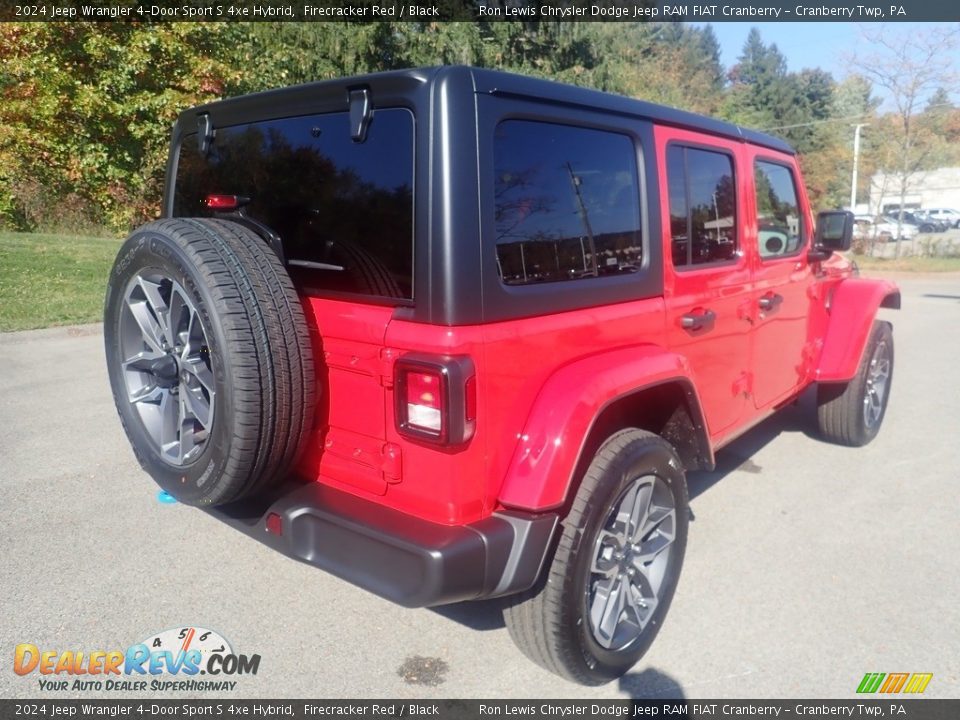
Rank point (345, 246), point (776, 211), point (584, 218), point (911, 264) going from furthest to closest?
point (911, 264), point (776, 211), point (584, 218), point (345, 246)

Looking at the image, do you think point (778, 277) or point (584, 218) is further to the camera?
point (778, 277)

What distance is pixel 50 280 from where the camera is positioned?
37.8 feet

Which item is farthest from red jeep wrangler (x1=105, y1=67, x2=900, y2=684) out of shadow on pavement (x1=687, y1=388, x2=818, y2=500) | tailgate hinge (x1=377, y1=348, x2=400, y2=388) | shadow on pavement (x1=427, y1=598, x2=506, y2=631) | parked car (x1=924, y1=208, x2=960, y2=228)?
parked car (x1=924, y1=208, x2=960, y2=228)

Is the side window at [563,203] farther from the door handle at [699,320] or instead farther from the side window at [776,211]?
the side window at [776,211]

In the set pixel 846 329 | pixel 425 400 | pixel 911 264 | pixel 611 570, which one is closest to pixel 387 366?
pixel 425 400

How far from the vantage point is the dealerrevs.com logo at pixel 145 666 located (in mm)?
2721

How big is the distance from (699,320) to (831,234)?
166 centimetres

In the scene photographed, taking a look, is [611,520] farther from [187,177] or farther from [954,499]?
[954,499]

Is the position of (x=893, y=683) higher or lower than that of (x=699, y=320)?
lower

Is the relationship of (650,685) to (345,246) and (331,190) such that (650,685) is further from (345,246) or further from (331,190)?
(331,190)

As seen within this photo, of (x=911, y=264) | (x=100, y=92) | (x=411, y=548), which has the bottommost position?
(x=411, y=548)

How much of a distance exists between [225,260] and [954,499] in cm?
416

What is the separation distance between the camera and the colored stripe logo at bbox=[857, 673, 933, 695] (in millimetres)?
2721

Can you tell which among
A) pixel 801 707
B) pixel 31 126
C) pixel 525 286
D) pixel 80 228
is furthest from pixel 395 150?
pixel 80 228
